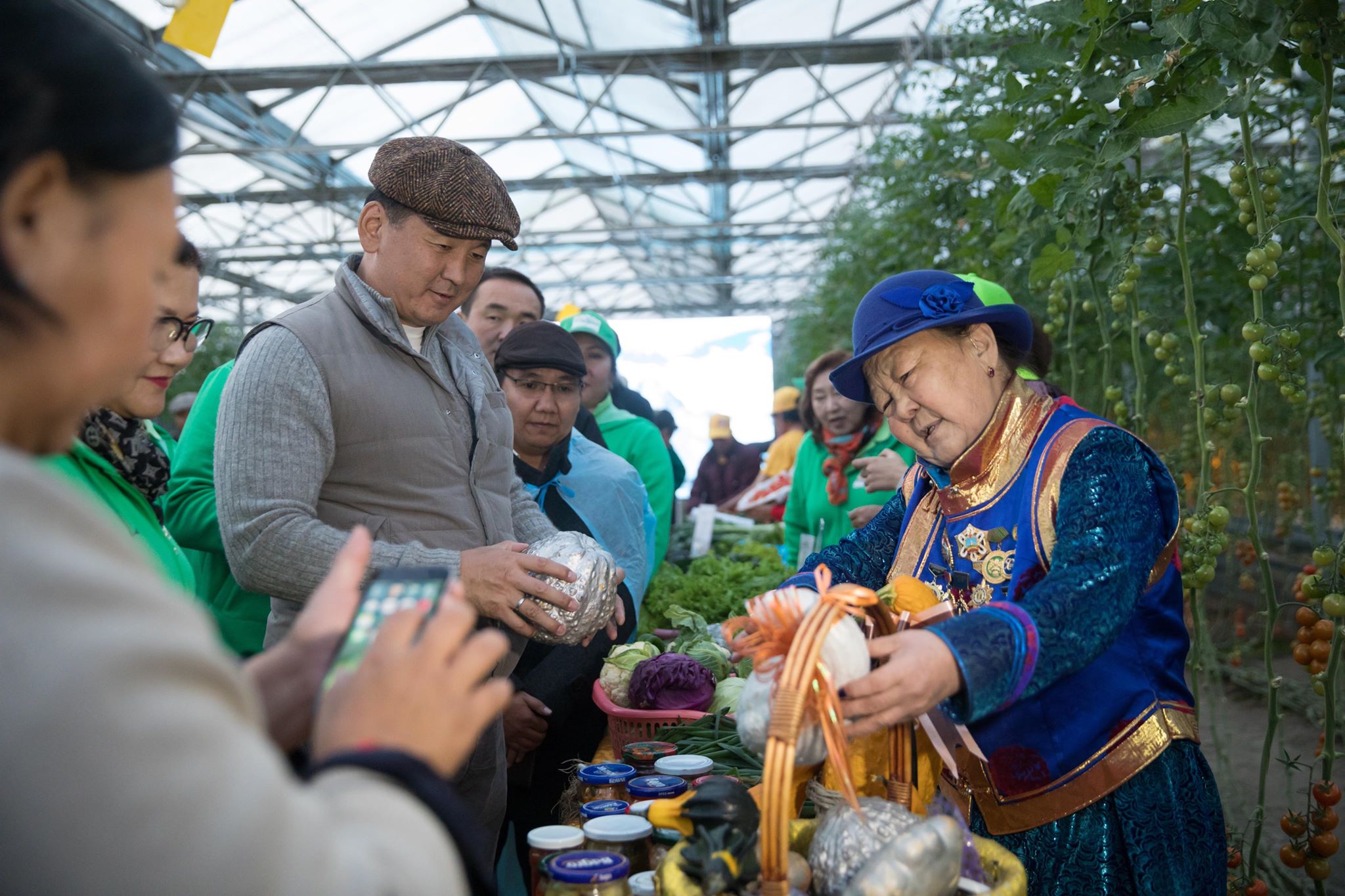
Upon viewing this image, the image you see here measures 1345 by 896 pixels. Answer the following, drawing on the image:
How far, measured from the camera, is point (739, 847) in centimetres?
115

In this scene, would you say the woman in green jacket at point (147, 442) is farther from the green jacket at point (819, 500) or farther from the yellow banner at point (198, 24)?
the green jacket at point (819, 500)

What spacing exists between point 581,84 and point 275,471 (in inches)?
397

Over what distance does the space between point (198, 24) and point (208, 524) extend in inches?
42.2

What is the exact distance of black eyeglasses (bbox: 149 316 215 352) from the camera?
1.92m

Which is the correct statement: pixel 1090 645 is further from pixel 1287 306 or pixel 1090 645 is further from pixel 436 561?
pixel 1287 306

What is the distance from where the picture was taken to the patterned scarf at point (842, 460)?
149 inches

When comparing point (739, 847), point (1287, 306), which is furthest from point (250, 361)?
point (1287, 306)

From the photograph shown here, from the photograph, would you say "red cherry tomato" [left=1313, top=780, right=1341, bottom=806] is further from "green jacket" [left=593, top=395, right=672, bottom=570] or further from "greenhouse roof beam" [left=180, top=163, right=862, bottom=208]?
"greenhouse roof beam" [left=180, top=163, right=862, bottom=208]

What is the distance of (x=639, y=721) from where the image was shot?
2227mm

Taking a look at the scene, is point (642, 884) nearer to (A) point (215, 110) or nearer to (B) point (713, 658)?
(B) point (713, 658)

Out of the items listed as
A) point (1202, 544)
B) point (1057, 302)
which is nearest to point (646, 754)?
point (1202, 544)

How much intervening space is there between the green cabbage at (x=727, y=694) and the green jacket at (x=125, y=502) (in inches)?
47.9

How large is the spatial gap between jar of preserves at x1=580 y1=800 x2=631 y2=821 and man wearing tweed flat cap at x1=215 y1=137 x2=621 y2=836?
329 mm

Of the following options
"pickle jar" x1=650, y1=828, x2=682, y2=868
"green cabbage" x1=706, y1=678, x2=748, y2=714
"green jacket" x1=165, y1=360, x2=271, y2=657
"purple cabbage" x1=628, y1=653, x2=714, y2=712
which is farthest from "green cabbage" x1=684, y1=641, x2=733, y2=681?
"pickle jar" x1=650, y1=828, x2=682, y2=868
